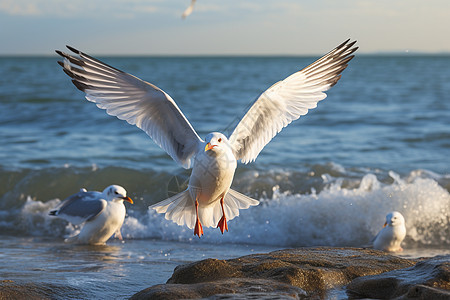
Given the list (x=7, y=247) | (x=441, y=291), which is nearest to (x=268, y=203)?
(x=7, y=247)

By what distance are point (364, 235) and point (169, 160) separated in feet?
14.4

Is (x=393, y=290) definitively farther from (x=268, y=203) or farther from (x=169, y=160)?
(x=169, y=160)

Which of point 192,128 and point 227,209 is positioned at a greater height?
point 192,128

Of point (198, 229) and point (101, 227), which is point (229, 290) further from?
point (101, 227)

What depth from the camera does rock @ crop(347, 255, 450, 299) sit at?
3350 millimetres

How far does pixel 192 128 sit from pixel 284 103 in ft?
3.10

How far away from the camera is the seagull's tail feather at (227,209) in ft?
19.7

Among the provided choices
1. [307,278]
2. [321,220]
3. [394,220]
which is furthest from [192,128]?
[321,220]

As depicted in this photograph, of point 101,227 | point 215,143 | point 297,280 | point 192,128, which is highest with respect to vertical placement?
point 192,128

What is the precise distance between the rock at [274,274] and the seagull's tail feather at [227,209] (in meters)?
1.36

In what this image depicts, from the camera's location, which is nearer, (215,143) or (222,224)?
(215,143)

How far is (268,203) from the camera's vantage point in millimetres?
8492

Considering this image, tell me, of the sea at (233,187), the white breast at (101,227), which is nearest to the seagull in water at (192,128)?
the sea at (233,187)

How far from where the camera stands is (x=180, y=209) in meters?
6.05
